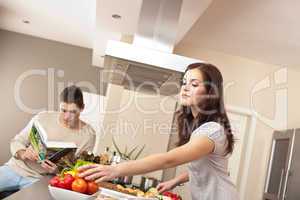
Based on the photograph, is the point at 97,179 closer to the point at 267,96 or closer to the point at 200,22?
the point at 200,22

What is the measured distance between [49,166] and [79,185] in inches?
41.6

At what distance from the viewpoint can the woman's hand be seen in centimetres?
108

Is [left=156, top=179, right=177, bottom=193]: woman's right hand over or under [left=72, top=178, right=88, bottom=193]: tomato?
under

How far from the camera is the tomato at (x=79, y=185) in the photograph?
117cm

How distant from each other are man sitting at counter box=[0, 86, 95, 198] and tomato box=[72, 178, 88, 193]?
92 centimetres

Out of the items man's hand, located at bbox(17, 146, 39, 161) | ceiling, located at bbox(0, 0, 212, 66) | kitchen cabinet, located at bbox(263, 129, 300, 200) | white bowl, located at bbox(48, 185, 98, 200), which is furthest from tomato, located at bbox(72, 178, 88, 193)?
kitchen cabinet, located at bbox(263, 129, 300, 200)

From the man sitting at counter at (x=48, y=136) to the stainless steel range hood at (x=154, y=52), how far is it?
0.53m

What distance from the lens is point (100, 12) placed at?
9.35ft

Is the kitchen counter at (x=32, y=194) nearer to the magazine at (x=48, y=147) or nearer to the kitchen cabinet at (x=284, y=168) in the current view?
the magazine at (x=48, y=147)

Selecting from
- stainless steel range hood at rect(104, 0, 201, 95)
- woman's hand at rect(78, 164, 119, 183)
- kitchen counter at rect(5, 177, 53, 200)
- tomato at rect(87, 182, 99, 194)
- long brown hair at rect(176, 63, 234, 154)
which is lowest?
kitchen counter at rect(5, 177, 53, 200)

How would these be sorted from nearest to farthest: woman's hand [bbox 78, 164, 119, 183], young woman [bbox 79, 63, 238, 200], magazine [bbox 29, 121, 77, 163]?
woman's hand [bbox 78, 164, 119, 183] < young woman [bbox 79, 63, 238, 200] < magazine [bbox 29, 121, 77, 163]

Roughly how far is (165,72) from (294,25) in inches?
58.2

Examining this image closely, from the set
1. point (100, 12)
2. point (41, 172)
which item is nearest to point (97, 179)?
point (41, 172)

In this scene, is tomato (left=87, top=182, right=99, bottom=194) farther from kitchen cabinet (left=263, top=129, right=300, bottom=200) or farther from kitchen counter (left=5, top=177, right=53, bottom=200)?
kitchen cabinet (left=263, top=129, right=300, bottom=200)
